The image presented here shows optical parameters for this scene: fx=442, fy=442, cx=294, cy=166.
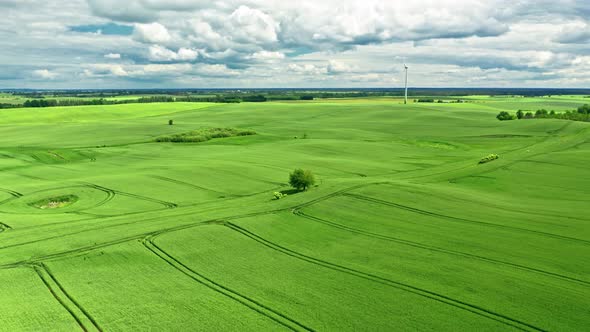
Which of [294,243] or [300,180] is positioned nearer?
[294,243]

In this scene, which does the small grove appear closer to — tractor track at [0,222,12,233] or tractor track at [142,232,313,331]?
tractor track at [142,232,313,331]

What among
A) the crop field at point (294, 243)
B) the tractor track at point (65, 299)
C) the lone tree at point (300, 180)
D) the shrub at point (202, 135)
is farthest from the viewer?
the shrub at point (202, 135)

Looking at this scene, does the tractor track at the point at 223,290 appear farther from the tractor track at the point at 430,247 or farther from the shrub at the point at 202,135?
the shrub at the point at 202,135

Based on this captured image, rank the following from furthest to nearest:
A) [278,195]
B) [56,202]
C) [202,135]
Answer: [202,135] < [56,202] < [278,195]

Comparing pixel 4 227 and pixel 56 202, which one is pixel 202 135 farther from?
pixel 4 227

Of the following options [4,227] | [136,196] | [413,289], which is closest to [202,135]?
[136,196]

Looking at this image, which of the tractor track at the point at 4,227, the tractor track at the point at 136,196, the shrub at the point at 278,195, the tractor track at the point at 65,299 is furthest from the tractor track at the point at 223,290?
the shrub at the point at 278,195

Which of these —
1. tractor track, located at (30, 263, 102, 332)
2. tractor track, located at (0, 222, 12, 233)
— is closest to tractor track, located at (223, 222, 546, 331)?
tractor track, located at (30, 263, 102, 332)
